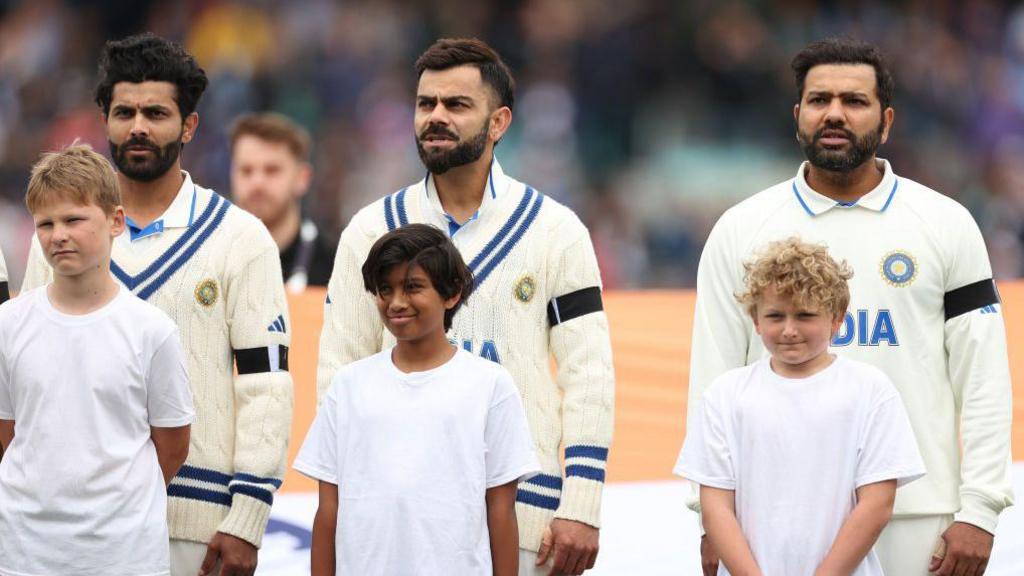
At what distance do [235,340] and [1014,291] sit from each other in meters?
4.18

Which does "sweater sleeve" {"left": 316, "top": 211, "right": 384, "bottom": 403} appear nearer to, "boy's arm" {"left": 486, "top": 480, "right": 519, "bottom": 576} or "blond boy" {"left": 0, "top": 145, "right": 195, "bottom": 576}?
"blond boy" {"left": 0, "top": 145, "right": 195, "bottom": 576}

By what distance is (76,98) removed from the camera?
13289 mm

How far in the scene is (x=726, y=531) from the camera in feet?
13.6

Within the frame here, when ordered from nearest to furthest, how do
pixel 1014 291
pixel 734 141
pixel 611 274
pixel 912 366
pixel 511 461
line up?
pixel 511 461, pixel 912 366, pixel 1014 291, pixel 611 274, pixel 734 141

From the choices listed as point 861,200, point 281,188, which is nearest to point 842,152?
point 861,200

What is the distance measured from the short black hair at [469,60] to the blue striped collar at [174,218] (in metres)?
0.68

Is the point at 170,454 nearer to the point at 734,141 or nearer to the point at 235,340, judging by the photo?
the point at 235,340

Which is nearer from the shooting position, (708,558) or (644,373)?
(708,558)

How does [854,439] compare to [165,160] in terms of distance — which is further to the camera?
[165,160]

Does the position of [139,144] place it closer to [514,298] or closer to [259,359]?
[259,359]

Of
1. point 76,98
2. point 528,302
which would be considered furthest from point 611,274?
point 528,302

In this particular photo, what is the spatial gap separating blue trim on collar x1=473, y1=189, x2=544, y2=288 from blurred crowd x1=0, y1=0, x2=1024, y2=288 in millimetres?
8097

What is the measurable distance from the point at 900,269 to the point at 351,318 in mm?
1386

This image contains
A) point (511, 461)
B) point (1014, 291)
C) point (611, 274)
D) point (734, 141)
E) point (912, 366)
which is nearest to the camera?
point (511, 461)
